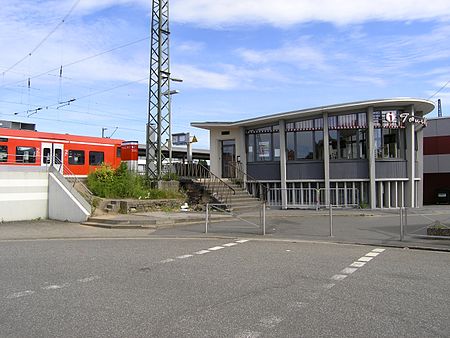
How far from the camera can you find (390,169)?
2377cm

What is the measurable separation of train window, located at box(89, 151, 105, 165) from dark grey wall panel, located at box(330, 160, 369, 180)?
14.6 m

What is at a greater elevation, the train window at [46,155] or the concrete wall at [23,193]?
the train window at [46,155]

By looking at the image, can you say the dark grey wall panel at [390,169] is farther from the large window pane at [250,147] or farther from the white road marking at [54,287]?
the white road marking at [54,287]

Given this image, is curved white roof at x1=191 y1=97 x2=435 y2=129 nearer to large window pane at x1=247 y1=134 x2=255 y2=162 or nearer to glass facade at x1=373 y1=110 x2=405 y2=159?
glass facade at x1=373 y1=110 x2=405 y2=159

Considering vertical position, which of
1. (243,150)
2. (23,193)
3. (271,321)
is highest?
(243,150)

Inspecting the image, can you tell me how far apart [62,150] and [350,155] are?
54.9 feet

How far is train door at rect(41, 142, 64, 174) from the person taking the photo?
25.3 metres

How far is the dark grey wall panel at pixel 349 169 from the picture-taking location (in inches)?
935

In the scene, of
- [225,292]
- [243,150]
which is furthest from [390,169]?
[225,292]

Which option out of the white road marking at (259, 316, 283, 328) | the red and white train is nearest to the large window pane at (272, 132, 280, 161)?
the red and white train

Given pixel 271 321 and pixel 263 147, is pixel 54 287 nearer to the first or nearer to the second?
pixel 271 321

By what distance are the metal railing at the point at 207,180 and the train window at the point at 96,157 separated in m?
5.69

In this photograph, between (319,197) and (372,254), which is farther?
(319,197)

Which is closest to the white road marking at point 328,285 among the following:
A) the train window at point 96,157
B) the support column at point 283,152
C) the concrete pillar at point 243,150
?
the support column at point 283,152
